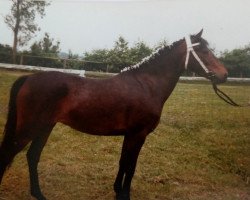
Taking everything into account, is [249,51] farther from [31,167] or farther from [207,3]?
[31,167]

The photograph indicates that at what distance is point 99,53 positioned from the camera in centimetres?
561

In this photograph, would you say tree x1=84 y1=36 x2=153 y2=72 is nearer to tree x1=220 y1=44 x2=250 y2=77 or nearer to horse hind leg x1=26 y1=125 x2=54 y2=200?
tree x1=220 y1=44 x2=250 y2=77

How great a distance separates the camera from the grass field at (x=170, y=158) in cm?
474

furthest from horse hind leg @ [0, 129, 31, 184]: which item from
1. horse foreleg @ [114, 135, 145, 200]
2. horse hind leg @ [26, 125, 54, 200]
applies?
horse foreleg @ [114, 135, 145, 200]

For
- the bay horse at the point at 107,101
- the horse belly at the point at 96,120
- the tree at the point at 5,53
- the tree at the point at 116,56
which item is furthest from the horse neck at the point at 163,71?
the tree at the point at 5,53

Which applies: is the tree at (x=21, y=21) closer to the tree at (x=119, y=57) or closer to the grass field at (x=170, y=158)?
the grass field at (x=170, y=158)

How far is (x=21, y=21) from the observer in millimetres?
5250

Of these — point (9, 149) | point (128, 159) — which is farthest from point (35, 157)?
point (128, 159)

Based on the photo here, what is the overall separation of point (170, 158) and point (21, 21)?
12.3 feet

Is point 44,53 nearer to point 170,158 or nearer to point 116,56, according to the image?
point 116,56

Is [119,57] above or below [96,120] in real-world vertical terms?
above

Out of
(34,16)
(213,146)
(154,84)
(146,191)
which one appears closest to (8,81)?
(34,16)

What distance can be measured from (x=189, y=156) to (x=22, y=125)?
3.66 meters

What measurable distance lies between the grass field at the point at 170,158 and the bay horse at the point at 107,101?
63 cm
